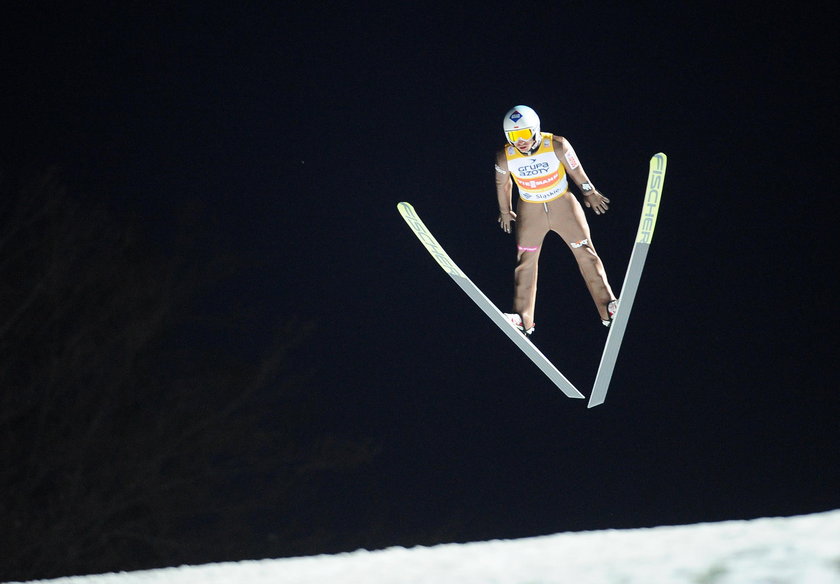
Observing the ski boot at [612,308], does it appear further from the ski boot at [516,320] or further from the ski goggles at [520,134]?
the ski goggles at [520,134]

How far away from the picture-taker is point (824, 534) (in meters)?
0.66

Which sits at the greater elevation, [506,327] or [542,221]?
[542,221]

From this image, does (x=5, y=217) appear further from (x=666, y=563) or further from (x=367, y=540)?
(x=666, y=563)

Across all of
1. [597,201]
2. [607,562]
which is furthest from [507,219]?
[607,562]

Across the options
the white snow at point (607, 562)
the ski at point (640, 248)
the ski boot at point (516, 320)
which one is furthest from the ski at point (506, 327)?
the white snow at point (607, 562)

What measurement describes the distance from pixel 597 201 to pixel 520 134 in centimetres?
39

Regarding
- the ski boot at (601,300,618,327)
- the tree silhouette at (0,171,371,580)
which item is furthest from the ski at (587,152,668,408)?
the tree silhouette at (0,171,371,580)

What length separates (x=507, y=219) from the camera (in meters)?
3.97

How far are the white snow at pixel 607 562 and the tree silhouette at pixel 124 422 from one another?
7320 mm

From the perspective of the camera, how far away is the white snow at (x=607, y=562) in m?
0.61

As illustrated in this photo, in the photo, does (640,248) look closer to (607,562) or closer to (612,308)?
(612,308)

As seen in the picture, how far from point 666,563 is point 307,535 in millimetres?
8802

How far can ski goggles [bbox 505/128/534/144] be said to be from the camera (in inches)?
145

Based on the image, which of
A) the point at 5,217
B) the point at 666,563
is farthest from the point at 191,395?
the point at 666,563
